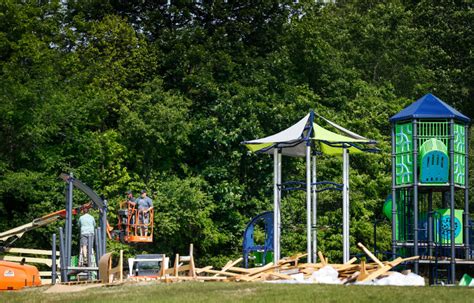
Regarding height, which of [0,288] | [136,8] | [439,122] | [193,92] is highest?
[136,8]

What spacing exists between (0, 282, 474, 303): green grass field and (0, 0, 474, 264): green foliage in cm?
1854

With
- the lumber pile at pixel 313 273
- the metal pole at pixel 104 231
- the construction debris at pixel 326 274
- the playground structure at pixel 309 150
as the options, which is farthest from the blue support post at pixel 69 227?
the playground structure at pixel 309 150

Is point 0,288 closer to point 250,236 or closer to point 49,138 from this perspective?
point 250,236

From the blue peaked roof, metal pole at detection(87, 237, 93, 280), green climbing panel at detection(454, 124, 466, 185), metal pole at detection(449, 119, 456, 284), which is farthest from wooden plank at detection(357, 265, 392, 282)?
metal pole at detection(87, 237, 93, 280)

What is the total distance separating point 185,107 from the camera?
47906 mm

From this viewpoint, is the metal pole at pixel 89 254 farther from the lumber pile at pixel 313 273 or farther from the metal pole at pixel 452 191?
the metal pole at pixel 452 191

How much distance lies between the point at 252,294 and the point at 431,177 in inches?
313

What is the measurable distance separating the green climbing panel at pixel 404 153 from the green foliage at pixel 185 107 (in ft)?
46.9

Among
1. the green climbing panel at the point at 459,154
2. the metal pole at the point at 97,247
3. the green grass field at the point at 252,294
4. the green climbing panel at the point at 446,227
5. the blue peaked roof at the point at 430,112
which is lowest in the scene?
the green grass field at the point at 252,294

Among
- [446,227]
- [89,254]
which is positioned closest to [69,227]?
[89,254]

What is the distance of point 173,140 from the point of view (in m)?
47.1

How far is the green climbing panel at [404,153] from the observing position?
3022 cm

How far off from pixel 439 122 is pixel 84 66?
22926mm

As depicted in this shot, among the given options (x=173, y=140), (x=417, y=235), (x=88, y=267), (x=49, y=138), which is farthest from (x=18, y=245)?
(x=417, y=235)
